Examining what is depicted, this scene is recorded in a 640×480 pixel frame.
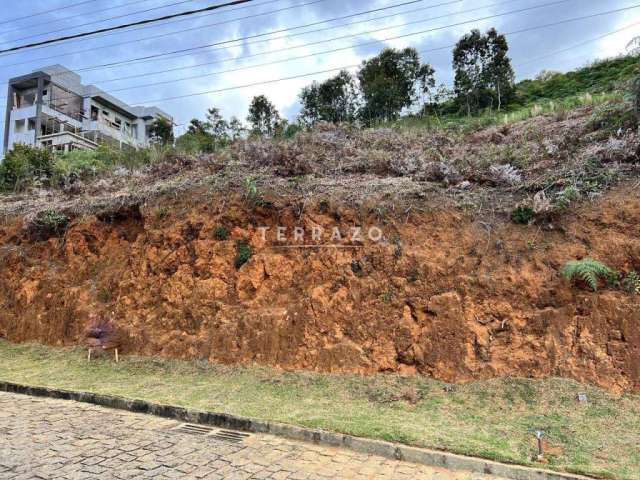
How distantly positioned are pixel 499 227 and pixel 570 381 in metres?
2.60

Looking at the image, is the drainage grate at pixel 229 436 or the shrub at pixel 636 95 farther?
the shrub at pixel 636 95

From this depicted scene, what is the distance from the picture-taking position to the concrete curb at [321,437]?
168 inches

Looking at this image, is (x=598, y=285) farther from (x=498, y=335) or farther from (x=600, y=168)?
(x=600, y=168)

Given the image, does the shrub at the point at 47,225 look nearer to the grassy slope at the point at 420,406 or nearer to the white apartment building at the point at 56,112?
the grassy slope at the point at 420,406

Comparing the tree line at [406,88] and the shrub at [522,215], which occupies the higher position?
the tree line at [406,88]

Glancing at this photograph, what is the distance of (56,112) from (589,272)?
131 feet

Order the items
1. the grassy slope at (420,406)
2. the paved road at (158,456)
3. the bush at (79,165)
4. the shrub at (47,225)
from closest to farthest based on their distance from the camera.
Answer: the paved road at (158,456)
the grassy slope at (420,406)
the shrub at (47,225)
the bush at (79,165)


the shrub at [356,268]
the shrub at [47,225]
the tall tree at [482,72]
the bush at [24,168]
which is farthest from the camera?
the tall tree at [482,72]

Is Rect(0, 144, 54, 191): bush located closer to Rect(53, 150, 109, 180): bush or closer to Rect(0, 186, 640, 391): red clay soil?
Rect(53, 150, 109, 180): bush

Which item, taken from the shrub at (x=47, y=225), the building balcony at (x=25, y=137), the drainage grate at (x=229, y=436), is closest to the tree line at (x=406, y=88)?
the shrub at (x=47, y=225)

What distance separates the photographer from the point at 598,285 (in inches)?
246

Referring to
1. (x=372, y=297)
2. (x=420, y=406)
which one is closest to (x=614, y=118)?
(x=372, y=297)

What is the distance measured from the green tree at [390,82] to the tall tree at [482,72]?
4.45ft

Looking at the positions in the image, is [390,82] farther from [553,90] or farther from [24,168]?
[24,168]
